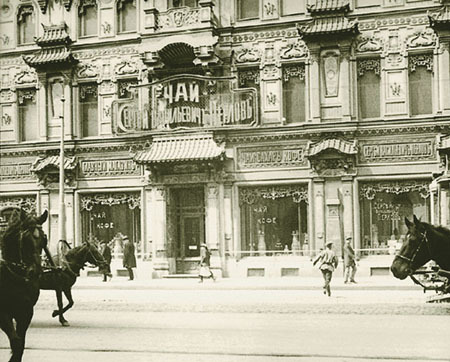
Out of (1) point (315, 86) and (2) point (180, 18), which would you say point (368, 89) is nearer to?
(1) point (315, 86)

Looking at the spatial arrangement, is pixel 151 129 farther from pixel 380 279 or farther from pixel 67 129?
pixel 380 279

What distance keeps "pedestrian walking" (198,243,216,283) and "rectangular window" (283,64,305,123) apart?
20.2 ft

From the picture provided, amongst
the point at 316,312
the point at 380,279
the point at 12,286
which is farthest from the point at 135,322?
the point at 380,279

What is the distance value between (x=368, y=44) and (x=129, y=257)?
12.4m

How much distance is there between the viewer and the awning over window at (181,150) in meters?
28.7

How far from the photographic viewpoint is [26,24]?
3312 cm

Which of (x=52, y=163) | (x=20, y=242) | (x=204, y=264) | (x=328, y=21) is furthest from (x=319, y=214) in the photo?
(x=20, y=242)

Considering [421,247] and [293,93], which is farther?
[293,93]

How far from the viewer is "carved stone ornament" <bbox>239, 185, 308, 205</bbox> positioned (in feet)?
94.0

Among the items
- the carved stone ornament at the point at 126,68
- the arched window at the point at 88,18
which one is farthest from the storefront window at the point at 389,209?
the arched window at the point at 88,18

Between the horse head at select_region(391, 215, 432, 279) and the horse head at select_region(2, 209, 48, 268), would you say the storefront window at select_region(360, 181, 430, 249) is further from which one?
the horse head at select_region(2, 209, 48, 268)

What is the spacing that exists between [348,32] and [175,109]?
7.53 m

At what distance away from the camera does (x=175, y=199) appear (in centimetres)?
3039

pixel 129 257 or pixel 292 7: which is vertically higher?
pixel 292 7
